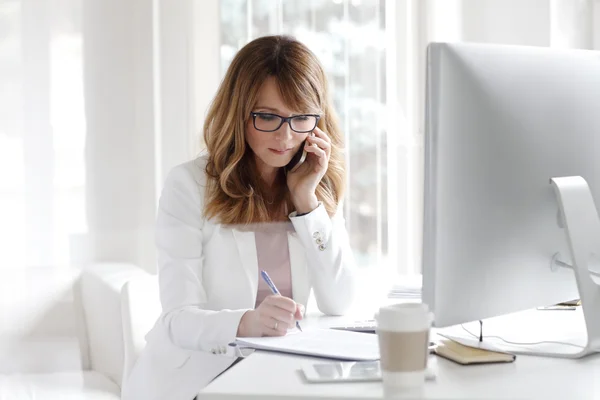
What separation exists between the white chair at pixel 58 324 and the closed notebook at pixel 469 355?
5.26ft

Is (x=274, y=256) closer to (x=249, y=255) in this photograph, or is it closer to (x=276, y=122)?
(x=249, y=255)

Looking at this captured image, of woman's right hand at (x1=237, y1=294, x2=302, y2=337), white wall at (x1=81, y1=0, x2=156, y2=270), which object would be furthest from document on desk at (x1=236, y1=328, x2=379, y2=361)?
white wall at (x1=81, y1=0, x2=156, y2=270)

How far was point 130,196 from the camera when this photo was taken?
3.17 metres

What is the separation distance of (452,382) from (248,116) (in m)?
0.95

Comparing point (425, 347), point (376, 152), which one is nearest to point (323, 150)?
Result: point (425, 347)

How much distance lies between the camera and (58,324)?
9.09 feet

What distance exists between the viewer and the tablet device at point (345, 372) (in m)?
1.02

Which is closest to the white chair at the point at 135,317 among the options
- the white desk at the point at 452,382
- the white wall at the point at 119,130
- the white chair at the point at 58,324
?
the white chair at the point at 58,324

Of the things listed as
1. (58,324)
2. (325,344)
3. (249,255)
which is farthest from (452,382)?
(58,324)

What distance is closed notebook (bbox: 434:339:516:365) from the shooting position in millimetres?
1108

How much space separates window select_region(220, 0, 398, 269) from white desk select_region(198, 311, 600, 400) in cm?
196

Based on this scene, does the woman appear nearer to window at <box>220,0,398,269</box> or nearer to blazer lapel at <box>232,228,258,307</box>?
blazer lapel at <box>232,228,258,307</box>

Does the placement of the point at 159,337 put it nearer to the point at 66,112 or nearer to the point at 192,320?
the point at 192,320

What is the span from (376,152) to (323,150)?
1225 millimetres
